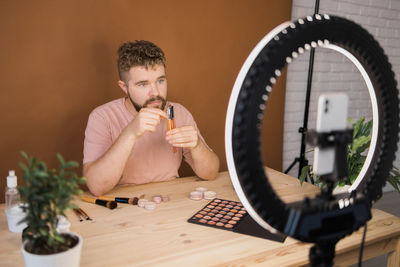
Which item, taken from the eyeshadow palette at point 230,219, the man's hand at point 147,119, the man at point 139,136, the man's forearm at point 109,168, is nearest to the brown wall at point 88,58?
the man at point 139,136

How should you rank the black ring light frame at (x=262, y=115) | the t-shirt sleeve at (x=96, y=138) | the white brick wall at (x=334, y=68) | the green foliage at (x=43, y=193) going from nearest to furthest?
the black ring light frame at (x=262, y=115) < the green foliage at (x=43, y=193) < the t-shirt sleeve at (x=96, y=138) < the white brick wall at (x=334, y=68)

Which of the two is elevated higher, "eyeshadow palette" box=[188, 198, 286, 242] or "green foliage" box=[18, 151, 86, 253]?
"green foliage" box=[18, 151, 86, 253]

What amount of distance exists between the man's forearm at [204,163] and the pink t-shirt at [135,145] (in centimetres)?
21

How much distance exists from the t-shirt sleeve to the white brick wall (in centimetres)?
139

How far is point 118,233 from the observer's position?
89 centimetres

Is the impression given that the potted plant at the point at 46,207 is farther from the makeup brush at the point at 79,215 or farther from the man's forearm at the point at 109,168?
the man's forearm at the point at 109,168

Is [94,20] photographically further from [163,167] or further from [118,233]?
[118,233]

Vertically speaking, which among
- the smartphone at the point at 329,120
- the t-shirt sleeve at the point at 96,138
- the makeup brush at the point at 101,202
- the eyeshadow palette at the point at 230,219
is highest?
the smartphone at the point at 329,120

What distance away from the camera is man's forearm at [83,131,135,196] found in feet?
3.97

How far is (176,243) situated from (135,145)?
769mm

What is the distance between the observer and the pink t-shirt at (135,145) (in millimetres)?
1432

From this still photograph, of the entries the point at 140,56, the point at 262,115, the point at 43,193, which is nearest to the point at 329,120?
the point at 262,115

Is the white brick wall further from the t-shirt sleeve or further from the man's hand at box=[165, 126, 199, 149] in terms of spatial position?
the t-shirt sleeve

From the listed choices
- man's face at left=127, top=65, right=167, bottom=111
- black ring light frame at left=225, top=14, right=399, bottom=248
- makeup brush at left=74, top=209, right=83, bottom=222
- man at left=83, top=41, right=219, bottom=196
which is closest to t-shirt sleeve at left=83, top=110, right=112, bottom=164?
man at left=83, top=41, right=219, bottom=196
